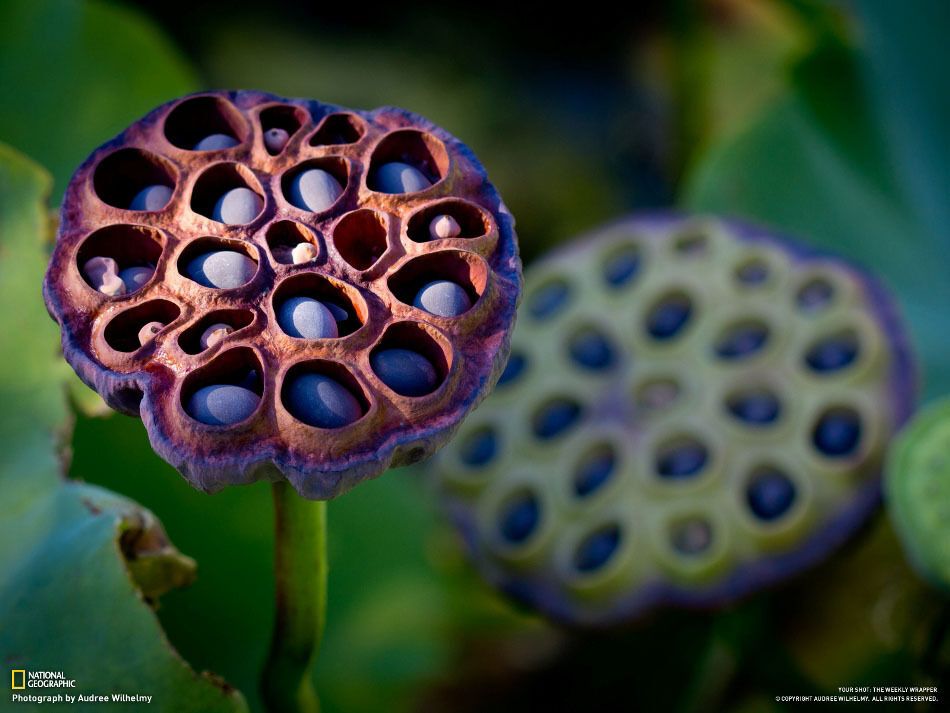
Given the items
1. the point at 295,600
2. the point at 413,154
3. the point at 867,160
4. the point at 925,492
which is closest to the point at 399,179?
the point at 413,154

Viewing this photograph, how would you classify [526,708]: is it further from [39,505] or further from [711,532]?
[39,505]

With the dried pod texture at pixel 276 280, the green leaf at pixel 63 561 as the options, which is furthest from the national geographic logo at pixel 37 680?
the dried pod texture at pixel 276 280

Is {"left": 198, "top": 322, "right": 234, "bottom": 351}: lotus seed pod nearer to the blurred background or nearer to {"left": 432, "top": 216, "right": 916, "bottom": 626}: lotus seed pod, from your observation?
the blurred background

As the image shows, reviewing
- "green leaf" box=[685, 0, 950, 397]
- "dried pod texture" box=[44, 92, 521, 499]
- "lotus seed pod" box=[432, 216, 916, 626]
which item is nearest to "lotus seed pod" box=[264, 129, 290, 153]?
"dried pod texture" box=[44, 92, 521, 499]

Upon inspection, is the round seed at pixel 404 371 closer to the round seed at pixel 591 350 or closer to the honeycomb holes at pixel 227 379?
the honeycomb holes at pixel 227 379

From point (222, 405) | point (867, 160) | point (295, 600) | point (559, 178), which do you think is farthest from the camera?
point (559, 178)

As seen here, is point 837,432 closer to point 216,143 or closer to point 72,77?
point 216,143

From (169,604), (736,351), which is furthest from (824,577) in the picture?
(169,604)
